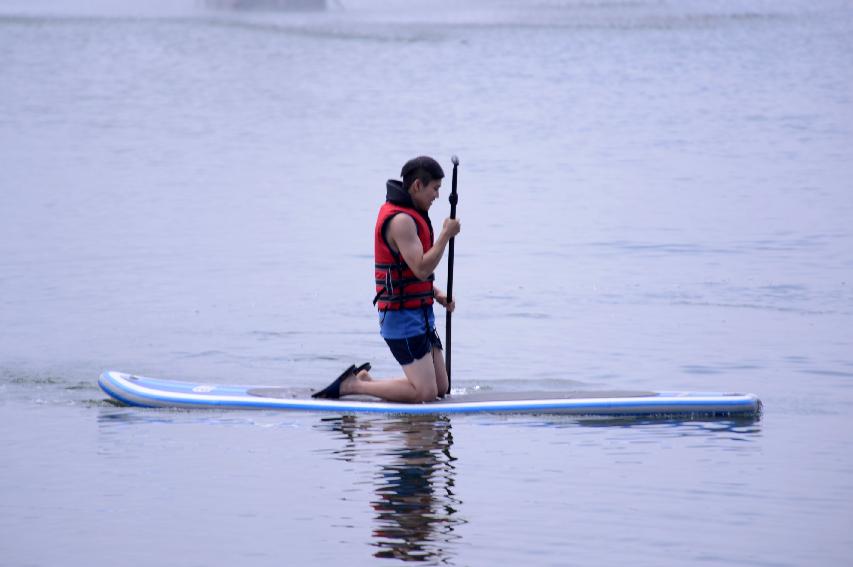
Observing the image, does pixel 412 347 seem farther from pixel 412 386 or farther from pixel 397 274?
pixel 397 274

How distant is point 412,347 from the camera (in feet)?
30.9

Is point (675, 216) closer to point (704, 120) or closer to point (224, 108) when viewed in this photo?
point (704, 120)

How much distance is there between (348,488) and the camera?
832 cm

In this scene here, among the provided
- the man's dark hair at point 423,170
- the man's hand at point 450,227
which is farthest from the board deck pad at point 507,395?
the man's dark hair at point 423,170

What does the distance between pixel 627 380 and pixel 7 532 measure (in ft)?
18.1

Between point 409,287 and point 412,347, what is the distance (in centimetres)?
38

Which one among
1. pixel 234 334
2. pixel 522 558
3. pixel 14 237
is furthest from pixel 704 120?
pixel 522 558

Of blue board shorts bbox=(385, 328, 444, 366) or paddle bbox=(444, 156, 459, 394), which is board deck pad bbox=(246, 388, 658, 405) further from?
blue board shorts bbox=(385, 328, 444, 366)

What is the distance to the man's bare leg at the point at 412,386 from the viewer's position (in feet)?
31.3

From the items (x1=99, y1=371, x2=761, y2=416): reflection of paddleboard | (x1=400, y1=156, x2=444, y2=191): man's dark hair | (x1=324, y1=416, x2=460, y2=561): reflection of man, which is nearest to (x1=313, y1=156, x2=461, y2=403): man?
(x1=400, y1=156, x2=444, y2=191): man's dark hair

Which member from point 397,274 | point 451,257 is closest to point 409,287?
point 397,274

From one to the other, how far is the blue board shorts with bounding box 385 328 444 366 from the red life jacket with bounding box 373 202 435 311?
0.20 m

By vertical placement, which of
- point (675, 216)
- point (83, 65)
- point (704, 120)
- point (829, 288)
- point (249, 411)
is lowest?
point (249, 411)

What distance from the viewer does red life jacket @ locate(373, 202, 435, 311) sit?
30.1 feet
